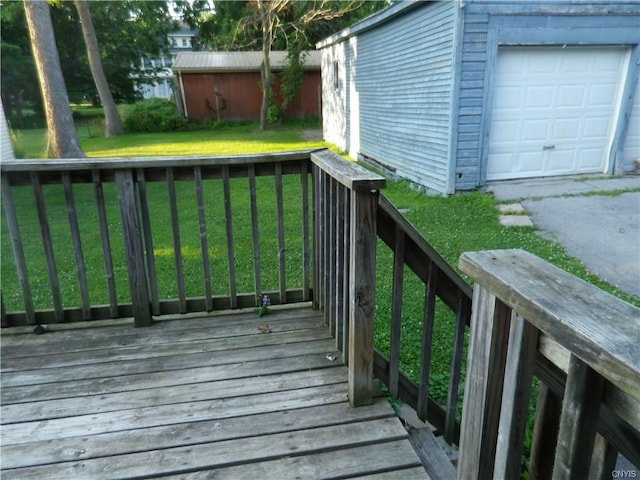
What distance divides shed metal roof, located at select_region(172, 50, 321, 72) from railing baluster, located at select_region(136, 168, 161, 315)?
20523 mm

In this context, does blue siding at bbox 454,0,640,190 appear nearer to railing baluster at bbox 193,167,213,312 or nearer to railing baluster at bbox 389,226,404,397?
railing baluster at bbox 193,167,213,312

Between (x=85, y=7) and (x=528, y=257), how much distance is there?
19.7m

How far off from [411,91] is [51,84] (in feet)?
24.2

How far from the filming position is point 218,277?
173 inches

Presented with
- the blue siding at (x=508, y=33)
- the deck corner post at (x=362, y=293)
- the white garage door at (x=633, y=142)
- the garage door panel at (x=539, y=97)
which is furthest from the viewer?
the white garage door at (x=633, y=142)

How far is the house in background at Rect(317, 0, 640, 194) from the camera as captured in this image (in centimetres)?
684

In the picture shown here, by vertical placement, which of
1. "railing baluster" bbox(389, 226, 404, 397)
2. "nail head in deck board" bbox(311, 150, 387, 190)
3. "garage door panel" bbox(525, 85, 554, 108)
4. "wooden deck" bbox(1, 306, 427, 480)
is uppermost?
"garage door panel" bbox(525, 85, 554, 108)

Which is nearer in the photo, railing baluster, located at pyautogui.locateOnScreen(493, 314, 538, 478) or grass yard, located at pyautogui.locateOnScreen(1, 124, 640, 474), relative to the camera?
railing baluster, located at pyautogui.locateOnScreen(493, 314, 538, 478)

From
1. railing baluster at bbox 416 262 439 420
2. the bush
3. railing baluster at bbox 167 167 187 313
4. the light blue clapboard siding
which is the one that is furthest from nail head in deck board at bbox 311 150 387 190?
the bush

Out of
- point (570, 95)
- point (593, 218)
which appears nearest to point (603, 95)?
point (570, 95)

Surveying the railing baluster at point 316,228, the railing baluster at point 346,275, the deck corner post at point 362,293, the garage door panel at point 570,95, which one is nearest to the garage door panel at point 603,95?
the garage door panel at point 570,95

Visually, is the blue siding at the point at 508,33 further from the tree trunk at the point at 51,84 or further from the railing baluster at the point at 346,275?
the tree trunk at the point at 51,84

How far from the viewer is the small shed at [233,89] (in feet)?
73.3

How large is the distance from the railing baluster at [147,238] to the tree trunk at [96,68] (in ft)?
57.6
